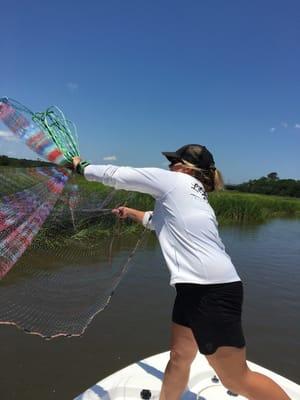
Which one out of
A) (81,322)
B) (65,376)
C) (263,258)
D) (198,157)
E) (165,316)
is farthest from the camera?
(263,258)

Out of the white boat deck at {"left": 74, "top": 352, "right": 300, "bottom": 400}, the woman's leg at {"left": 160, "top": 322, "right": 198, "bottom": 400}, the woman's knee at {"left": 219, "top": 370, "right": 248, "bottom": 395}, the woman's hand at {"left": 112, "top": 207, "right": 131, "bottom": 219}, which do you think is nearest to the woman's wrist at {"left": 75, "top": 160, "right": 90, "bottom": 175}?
the woman's hand at {"left": 112, "top": 207, "right": 131, "bottom": 219}

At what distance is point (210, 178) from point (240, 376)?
1196 mm

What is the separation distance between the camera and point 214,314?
7.72 feet

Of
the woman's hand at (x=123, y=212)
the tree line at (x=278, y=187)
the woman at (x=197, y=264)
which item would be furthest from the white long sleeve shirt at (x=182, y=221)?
the tree line at (x=278, y=187)

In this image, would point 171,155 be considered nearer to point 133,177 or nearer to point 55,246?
point 133,177

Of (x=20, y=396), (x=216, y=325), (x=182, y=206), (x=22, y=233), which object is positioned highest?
(x=182, y=206)

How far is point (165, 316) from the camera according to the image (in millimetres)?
5910

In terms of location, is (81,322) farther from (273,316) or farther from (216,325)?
(273,316)

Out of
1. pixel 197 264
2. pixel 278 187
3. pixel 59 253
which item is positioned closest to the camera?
pixel 197 264

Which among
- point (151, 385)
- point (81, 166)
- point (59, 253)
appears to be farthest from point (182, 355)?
point (59, 253)

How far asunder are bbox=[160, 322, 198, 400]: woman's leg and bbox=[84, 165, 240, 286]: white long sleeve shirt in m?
0.41

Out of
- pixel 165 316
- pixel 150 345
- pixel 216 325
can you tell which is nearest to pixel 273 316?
pixel 165 316

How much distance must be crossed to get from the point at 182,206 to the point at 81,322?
129 centimetres

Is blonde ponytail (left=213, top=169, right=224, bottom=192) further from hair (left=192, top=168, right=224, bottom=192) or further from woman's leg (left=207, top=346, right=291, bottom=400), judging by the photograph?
woman's leg (left=207, top=346, right=291, bottom=400)
